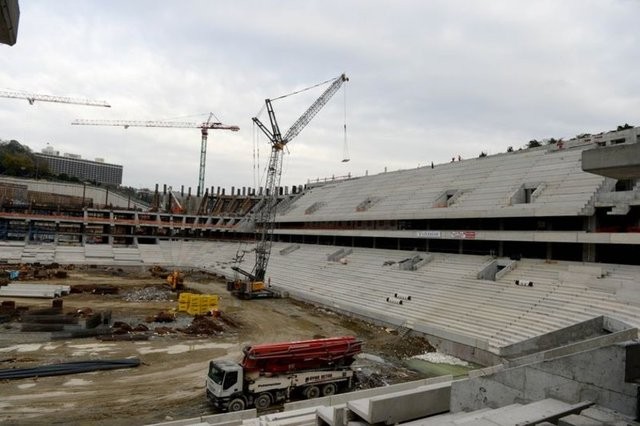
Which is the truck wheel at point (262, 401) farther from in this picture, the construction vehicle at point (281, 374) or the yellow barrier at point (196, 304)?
the yellow barrier at point (196, 304)

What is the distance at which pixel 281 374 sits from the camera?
625 inches

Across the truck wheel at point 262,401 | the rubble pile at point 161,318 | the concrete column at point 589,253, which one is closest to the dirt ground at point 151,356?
the rubble pile at point 161,318

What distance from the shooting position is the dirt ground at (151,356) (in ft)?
48.5

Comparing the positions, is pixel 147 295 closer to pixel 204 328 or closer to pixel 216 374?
pixel 204 328

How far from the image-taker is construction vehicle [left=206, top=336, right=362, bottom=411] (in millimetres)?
14789

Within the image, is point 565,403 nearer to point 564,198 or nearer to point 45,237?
point 564,198

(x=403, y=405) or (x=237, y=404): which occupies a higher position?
(x=403, y=405)

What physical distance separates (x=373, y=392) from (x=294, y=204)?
56.1 metres

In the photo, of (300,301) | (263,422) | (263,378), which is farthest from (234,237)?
(263,422)

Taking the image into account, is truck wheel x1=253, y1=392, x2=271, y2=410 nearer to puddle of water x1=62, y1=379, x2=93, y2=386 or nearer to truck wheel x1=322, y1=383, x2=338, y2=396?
truck wheel x1=322, y1=383, x2=338, y2=396

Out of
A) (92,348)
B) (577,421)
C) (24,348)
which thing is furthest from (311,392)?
(24,348)

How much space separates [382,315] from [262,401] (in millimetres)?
14313

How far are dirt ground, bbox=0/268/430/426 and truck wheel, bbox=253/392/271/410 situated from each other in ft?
4.90

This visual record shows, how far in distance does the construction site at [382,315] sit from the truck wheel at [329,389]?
5 cm
